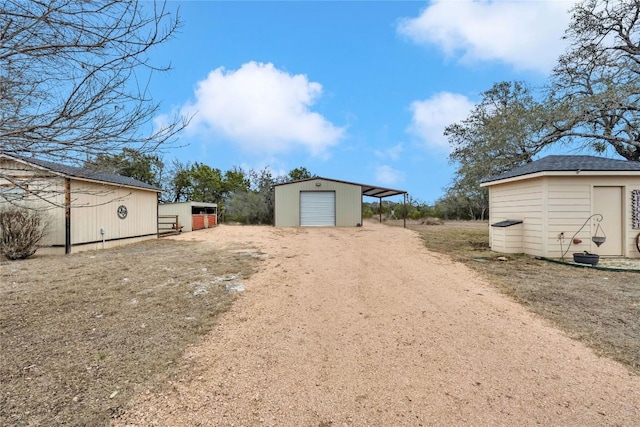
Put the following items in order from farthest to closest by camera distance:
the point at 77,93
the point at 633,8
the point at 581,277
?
the point at 633,8 < the point at 581,277 < the point at 77,93

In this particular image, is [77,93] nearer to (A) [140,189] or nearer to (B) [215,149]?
(B) [215,149]

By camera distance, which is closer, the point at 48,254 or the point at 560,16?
the point at 48,254

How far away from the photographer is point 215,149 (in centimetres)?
1123

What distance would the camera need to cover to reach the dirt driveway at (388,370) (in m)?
2.02

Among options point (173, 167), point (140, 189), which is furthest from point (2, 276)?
point (173, 167)

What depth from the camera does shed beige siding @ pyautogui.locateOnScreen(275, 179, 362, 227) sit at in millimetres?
19016

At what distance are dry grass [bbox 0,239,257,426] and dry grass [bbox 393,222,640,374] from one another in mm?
4086

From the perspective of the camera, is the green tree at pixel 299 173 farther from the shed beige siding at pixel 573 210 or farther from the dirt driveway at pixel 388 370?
the dirt driveway at pixel 388 370

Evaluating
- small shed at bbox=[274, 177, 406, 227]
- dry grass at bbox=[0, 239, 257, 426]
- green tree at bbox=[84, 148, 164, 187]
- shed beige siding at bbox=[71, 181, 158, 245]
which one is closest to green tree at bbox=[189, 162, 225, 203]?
small shed at bbox=[274, 177, 406, 227]

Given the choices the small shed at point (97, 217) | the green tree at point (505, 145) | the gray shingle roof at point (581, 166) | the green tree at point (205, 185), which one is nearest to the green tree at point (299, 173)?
the green tree at point (205, 185)

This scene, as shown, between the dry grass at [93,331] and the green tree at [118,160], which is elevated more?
the green tree at [118,160]

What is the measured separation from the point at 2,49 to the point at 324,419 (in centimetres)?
330

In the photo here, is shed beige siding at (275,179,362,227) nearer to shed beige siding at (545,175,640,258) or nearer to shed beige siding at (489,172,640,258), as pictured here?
shed beige siding at (489,172,640,258)

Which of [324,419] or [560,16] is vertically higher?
[560,16]
